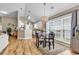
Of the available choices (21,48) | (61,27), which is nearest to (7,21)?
(21,48)

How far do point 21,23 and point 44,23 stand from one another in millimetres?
503

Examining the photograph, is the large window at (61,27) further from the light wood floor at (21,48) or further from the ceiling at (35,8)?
the light wood floor at (21,48)

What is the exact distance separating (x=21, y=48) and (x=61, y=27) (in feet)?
3.19

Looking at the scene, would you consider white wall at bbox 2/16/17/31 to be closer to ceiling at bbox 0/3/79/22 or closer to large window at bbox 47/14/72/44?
ceiling at bbox 0/3/79/22

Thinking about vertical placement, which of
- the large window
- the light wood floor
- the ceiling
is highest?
the ceiling

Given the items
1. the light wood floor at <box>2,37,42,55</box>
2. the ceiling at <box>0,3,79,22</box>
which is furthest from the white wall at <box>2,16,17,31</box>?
the light wood floor at <box>2,37,42,55</box>

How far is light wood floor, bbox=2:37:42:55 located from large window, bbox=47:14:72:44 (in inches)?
19.4

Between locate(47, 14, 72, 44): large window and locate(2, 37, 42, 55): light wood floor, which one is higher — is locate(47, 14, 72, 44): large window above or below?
above

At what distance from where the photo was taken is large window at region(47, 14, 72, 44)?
2.75 m

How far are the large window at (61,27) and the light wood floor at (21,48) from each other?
0.49 meters

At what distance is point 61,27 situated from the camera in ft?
9.17

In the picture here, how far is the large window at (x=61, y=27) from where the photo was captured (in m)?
2.75

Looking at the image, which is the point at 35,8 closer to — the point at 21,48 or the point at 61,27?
the point at 61,27

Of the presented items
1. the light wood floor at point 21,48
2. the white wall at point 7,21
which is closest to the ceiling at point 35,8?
the white wall at point 7,21
